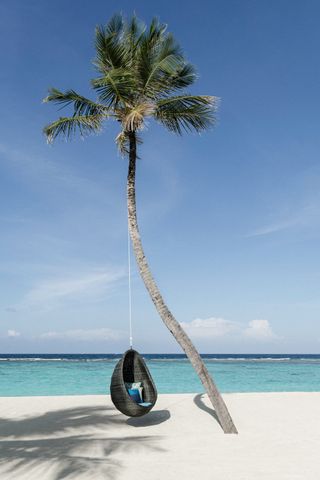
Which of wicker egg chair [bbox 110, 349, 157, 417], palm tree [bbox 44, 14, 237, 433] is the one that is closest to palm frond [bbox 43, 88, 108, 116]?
palm tree [bbox 44, 14, 237, 433]

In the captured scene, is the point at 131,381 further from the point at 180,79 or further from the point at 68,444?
the point at 180,79

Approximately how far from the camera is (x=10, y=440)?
720cm

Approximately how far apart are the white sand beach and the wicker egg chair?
365mm

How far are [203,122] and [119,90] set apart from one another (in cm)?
156

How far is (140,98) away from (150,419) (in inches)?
235

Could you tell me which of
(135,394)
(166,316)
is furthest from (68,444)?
(166,316)

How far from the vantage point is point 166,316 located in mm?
7988

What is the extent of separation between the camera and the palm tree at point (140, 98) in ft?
26.2

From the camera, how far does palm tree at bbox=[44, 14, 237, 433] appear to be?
7977 mm

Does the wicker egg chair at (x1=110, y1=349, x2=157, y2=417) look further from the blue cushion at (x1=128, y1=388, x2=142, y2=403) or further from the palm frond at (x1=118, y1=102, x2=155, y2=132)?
the palm frond at (x1=118, y1=102, x2=155, y2=132)

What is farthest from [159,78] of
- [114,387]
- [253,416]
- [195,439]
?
[253,416]

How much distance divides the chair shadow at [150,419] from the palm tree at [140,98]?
1.57 meters

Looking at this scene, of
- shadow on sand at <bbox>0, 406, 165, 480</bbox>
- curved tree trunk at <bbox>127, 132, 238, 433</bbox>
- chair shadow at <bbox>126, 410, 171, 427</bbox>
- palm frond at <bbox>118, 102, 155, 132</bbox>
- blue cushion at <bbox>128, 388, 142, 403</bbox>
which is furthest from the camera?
blue cushion at <bbox>128, 388, 142, 403</bbox>

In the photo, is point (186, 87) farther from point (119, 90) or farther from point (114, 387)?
point (114, 387)
